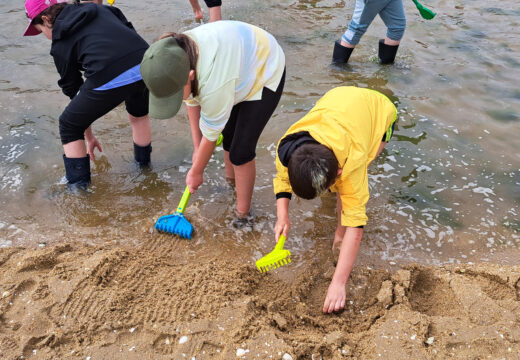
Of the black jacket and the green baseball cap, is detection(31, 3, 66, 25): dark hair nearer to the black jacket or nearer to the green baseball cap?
the black jacket

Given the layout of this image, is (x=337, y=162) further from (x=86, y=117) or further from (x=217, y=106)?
(x=86, y=117)

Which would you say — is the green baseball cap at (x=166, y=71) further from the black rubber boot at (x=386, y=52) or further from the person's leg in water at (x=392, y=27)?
the black rubber boot at (x=386, y=52)

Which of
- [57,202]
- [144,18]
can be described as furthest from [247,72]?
[144,18]

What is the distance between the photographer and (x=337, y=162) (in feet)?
6.65

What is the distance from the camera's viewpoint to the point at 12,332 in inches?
80.4

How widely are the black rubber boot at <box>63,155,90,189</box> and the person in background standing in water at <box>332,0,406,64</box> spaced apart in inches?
128

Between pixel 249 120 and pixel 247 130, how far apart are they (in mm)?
69

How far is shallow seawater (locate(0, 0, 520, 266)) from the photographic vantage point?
9.58 ft

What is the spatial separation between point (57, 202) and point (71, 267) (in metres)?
0.96

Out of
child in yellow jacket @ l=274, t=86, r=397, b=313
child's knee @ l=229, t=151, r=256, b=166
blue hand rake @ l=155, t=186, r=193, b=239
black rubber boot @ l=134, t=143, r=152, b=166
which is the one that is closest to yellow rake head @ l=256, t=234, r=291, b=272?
child in yellow jacket @ l=274, t=86, r=397, b=313

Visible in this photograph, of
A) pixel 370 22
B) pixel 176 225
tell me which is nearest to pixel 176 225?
pixel 176 225

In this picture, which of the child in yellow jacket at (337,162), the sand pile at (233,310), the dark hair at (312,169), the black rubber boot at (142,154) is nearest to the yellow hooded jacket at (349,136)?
the child in yellow jacket at (337,162)

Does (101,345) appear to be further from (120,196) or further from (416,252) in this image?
(416,252)

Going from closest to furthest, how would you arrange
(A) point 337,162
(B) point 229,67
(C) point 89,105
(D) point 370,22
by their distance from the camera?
(A) point 337,162 < (B) point 229,67 < (C) point 89,105 < (D) point 370,22
